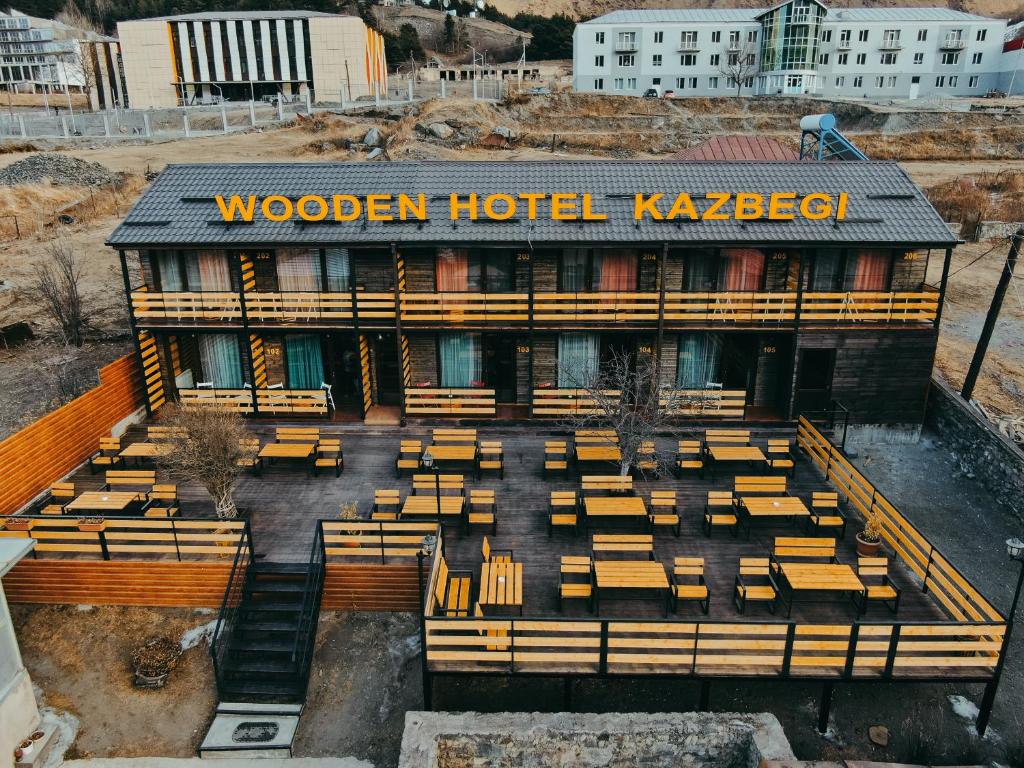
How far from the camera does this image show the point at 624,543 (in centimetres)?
1567

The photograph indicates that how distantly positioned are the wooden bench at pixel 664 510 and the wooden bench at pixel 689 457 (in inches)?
75.0

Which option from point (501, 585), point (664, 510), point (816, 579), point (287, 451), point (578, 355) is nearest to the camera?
point (501, 585)

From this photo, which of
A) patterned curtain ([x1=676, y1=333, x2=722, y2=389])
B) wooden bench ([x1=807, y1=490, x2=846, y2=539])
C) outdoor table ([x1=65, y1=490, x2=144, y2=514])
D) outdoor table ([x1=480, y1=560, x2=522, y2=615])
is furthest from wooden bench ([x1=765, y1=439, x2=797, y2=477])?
outdoor table ([x1=65, y1=490, x2=144, y2=514])

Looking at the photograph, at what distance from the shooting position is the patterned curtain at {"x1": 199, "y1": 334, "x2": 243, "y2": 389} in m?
23.5

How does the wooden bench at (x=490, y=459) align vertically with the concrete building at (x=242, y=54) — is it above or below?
below

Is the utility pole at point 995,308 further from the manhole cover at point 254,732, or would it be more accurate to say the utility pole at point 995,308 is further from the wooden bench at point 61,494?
the wooden bench at point 61,494

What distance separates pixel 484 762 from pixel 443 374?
14.1m

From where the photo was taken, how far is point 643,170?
24.2 metres

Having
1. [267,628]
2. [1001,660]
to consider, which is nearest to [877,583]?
[1001,660]

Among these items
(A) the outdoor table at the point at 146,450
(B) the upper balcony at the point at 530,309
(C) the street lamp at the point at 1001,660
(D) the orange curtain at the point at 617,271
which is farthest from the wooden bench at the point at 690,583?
(A) the outdoor table at the point at 146,450

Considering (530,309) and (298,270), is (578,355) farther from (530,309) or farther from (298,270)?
(298,270)

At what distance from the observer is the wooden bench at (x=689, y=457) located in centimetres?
1992

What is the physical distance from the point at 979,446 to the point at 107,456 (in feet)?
83.9

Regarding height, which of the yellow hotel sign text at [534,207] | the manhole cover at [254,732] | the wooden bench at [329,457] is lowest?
the manhole cover at [254,732]
